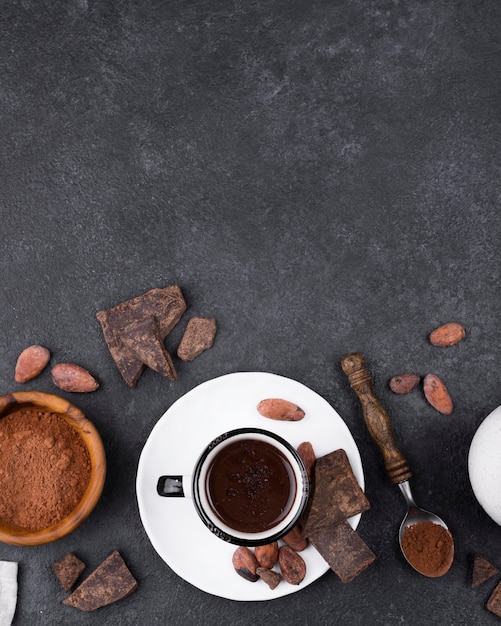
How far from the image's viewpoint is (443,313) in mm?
1438

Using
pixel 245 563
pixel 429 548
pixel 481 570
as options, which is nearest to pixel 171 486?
pixel 245 563

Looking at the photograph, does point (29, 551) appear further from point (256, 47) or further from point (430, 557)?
point (256, 47)

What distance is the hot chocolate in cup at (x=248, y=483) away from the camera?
1227 millimetres

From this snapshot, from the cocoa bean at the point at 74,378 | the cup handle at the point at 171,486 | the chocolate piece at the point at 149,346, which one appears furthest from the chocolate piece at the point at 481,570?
the cocoa bean at the point at 74,378

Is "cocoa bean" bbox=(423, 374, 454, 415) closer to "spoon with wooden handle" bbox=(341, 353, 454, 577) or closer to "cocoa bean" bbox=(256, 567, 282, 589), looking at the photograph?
"spoon with wooden handle" bbox=(341, 353, 454, 577)

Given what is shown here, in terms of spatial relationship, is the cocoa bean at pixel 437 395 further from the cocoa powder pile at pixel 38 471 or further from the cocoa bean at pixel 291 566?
the cocoa powder pile at pixel 38 471

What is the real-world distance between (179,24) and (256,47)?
0.18 metres

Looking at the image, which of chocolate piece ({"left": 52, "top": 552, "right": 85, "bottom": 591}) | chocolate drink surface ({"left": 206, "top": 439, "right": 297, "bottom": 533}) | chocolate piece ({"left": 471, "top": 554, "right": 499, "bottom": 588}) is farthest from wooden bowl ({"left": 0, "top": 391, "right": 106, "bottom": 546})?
chocolate piece ({"left": 471, "top": 554, "right": 499, "bottom": 588})

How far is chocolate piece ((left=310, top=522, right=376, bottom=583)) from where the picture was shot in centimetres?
127

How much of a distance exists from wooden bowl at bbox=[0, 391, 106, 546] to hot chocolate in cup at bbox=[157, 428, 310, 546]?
15 centimetres

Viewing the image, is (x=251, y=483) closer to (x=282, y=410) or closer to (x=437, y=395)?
(x=282, y=410)

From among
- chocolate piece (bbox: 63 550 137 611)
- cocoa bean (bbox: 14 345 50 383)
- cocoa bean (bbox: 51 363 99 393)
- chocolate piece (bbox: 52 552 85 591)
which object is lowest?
chocolate piece (bbox: 63 550 137 611)

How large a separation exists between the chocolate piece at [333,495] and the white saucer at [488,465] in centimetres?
22

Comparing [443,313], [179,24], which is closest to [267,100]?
[179,24]
